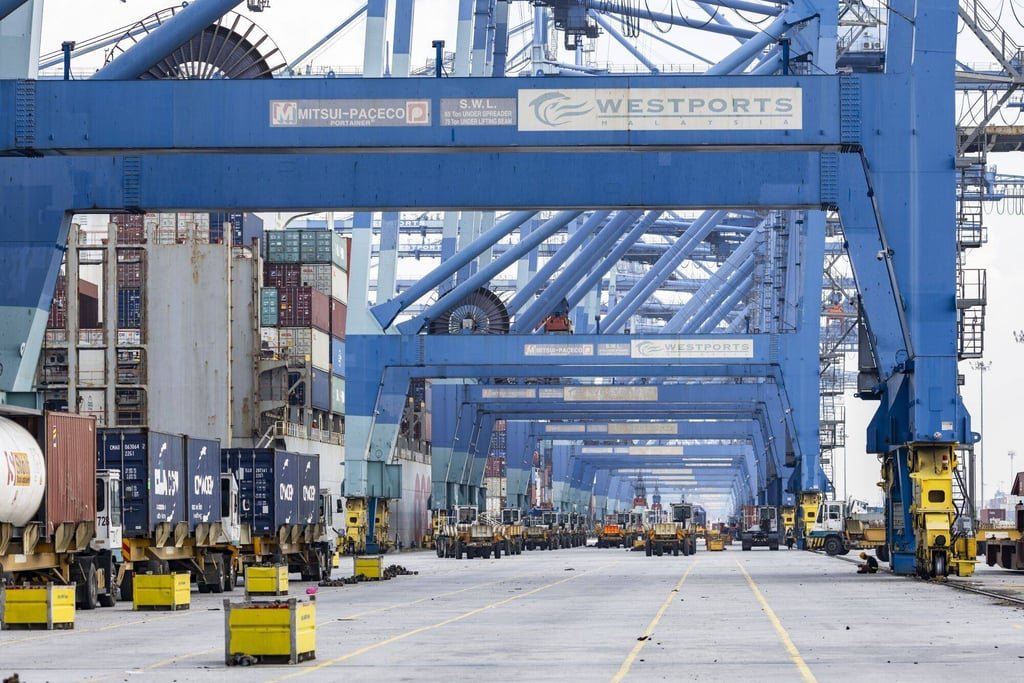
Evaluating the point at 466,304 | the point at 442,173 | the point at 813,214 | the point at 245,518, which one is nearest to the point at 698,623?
the point at 442,173

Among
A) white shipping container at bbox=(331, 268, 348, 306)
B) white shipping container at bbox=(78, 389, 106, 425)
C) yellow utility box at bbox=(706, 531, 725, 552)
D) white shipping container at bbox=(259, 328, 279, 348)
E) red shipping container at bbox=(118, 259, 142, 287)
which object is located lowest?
yellow utility box at bbox=(706, 531, 725, 552)

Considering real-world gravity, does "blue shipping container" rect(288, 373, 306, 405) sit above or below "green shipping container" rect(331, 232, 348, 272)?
below

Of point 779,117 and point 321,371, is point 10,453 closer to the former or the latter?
point 779,117

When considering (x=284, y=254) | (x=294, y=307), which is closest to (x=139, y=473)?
(x=294, y=307)

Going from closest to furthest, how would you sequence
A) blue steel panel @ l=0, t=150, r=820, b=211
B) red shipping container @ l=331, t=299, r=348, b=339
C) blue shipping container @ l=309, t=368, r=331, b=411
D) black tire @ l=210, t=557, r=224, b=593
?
blue steel panel @ l=0, t=150, r=820, b=211 → black tire @ l=210, t=557, r=224, b=593 → blue shipping container @ l=309, t=368, r=331, b=411 → red shipping container @ l=331, t=299, r=348, b=339

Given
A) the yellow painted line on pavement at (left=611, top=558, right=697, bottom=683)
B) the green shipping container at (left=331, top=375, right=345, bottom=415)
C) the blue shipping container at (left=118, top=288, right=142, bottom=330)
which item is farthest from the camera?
the green shipping container at (left=331, top=375, right=345, bottom=415)

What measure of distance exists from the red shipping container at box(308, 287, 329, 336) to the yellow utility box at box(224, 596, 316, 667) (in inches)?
2494

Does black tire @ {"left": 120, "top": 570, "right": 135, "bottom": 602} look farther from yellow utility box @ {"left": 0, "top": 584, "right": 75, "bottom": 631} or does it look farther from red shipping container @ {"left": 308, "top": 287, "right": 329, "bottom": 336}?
red shipping container @ {"left": 308, "top": 287, "right": 329, "bottom": 336}

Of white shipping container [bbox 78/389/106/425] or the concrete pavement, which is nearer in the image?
the concrete pavement

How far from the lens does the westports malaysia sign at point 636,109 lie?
3141 centimetres

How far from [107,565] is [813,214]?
31353mm

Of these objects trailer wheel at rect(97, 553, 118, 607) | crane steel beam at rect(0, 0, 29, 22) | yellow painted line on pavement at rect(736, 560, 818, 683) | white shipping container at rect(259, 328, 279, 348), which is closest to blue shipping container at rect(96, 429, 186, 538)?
trailer wheel at rect(97, 553, 118, 607)

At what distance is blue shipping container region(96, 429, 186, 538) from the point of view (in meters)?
32.5

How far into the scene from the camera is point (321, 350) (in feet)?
278
